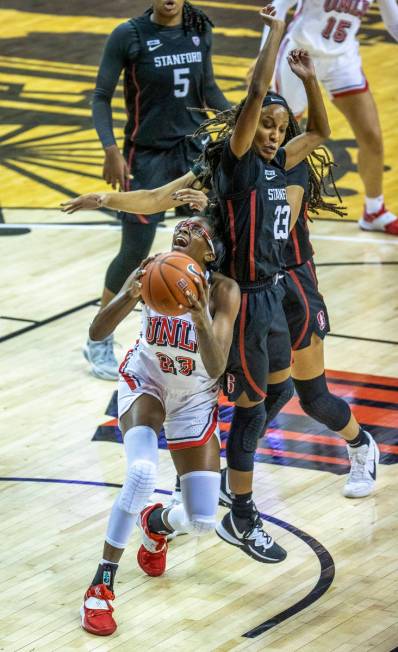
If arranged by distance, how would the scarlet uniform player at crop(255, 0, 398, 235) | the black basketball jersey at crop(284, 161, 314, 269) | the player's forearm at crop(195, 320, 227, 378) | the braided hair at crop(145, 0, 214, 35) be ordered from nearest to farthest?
the player's forearm at crop(195, 320, 227, 378) → the black basketball jersey at crop(284, 161, 314, 269) → the braided hair at crop(145, 0, 214, 35) → the scarlet uniform player at crop(255, 0, 398, 235)

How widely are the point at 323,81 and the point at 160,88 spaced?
8.09ft

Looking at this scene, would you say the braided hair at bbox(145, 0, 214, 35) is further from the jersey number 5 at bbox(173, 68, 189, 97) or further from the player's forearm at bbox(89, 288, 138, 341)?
the player's forearm at bbox(89, 288, 138, 341)

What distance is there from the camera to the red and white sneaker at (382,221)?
384 inches

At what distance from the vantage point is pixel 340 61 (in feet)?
30.6

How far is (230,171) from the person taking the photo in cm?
511

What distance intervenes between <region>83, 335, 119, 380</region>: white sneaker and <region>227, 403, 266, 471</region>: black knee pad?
2178 mm

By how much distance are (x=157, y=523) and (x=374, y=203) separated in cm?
483

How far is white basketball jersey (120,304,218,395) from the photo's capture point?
16.8 ft

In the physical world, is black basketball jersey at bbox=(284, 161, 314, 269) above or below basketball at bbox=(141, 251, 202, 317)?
below

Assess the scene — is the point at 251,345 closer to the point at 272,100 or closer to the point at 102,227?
the point at 272,100

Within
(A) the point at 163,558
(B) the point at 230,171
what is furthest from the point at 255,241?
(A) the point at 163,558

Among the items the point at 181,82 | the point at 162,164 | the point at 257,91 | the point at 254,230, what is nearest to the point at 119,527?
the point at 254,230

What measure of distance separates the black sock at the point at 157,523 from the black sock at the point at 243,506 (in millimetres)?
283

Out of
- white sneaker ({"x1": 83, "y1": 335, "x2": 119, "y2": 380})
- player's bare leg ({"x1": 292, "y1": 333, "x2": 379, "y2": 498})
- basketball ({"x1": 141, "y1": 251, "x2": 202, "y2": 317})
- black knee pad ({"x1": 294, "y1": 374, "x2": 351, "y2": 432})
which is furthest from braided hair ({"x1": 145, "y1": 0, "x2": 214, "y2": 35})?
basketball ({"x1": 141, "y1": 251, "x2": 202, "y2": 317})
